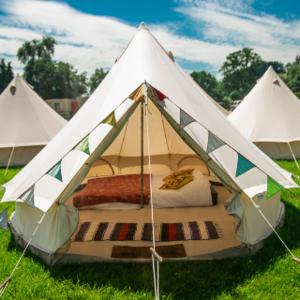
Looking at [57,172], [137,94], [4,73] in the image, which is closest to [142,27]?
[137,94]

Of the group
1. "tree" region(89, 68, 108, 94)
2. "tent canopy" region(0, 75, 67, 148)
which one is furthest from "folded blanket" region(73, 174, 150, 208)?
"tree" region(89, 68, 108, 94)

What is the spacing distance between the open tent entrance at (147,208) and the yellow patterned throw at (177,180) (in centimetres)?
8

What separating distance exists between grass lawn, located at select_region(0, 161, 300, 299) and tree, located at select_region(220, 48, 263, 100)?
214 feet

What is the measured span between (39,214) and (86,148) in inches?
35.5

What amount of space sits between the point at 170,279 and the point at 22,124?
7114 mm

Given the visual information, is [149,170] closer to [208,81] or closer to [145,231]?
[145,231]

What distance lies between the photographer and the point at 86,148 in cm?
322

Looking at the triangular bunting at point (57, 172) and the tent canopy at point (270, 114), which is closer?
the triangular bunting at point (57, 172)

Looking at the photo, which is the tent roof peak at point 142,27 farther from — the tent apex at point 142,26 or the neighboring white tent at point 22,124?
the neighboring white tent at point 22,124

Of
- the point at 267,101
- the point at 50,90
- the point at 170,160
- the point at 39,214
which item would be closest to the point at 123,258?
the point at 39,214

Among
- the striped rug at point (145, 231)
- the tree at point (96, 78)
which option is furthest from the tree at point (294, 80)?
the striped rug at point (145, 231)

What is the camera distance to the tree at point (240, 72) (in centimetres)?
6744

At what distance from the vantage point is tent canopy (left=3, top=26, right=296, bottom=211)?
134 inches

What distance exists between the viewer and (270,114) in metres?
9.01
